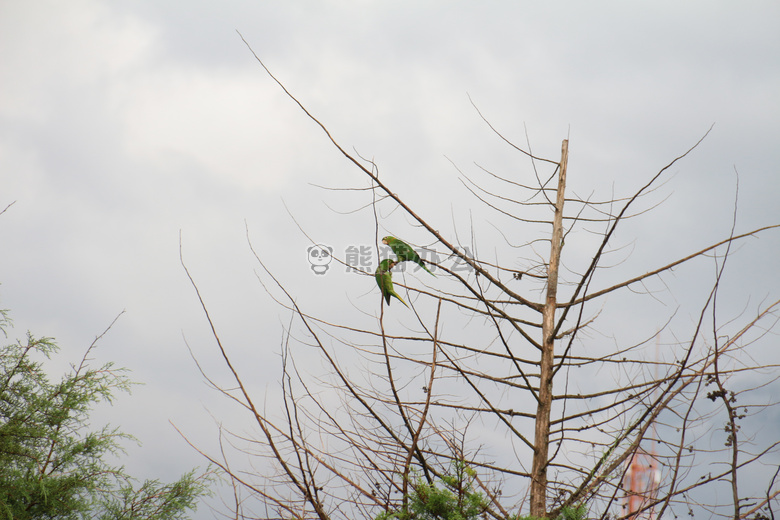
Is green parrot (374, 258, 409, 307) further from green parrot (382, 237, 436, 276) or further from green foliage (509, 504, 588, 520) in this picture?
green foliage (509, 504, 588, 520)

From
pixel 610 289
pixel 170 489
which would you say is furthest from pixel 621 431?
pixel 170 489

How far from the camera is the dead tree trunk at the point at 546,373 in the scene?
459 cm

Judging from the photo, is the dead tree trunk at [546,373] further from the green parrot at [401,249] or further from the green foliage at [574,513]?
the green parrot at [401,249]

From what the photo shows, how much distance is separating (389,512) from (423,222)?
7.73 ft

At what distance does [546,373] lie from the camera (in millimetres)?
5031

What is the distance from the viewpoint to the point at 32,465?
7.41 meters

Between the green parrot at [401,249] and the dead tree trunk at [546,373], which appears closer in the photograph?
the dead tree trunk at [546,373]

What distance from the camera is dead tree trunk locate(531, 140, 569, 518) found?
15.1 feet

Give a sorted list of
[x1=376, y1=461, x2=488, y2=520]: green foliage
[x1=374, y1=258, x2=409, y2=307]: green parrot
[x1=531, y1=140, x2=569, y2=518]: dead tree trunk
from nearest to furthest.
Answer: [x1=376, y1=461, x2=488, y2=520]: green foliage < [x1=531, y1=140, x2=569, y2=518]: dead tree trunk < [x1=374, y1=258, x2=409, y2=307]: green parrot

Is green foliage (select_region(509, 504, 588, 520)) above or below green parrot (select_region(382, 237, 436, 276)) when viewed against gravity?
below

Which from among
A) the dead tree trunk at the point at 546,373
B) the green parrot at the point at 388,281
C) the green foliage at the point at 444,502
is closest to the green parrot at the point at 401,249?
the green parrot at the point at 388,281

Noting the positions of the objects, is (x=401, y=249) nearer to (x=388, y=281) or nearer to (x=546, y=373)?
(x=388, y=281)

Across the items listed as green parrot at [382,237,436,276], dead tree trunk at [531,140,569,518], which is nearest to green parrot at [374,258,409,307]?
green parrot at [382,237,436,276]

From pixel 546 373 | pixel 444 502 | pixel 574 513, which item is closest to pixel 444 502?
pixel 444 502
